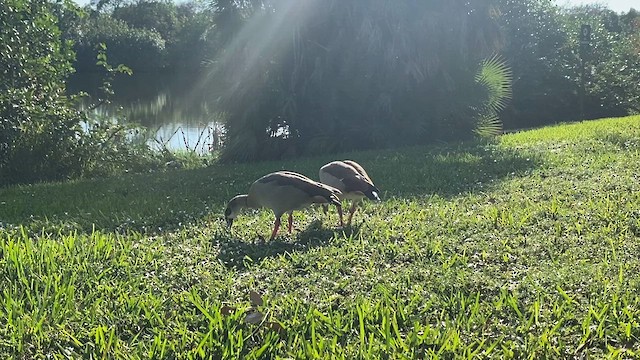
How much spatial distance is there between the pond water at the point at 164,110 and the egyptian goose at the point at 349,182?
314 inches

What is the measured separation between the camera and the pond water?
13852 mm

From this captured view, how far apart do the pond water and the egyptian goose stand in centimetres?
797

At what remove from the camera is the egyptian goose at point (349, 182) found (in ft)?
16.5

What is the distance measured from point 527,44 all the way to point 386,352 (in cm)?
1994

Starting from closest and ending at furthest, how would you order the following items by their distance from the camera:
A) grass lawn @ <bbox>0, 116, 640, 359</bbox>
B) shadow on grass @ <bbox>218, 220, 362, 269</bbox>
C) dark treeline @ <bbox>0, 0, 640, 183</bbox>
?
grass lawn @ <bbox>0, 116, 640, 359</bbox>, shadow on grass @ <bbox>218, 220, 362, 269</bbox>, dark treeline @ <bbox>0, 0, 640, 183</bbox>

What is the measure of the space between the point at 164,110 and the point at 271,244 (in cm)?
2071

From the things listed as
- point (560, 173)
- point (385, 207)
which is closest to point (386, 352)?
point (385, 207)

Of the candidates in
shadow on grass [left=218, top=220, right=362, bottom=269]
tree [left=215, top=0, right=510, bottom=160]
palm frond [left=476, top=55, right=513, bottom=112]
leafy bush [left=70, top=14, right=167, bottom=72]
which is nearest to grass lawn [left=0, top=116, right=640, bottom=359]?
shadow on grass [left=218, top=220, right=362, bottom=269]

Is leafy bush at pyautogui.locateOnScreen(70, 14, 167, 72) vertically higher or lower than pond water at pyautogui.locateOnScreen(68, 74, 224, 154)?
higher

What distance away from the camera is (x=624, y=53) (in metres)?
22.1

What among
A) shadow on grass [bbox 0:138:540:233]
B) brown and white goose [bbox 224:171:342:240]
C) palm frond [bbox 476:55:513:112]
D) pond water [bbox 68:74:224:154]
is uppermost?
palm frond [bbox 476:55:513:112]

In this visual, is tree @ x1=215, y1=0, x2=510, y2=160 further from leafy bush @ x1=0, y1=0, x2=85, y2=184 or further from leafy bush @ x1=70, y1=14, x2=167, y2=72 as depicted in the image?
leafy bush @ x1=70, y1=14, x2=167, y2=72

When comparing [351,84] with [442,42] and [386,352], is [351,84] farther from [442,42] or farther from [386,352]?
[386,352]

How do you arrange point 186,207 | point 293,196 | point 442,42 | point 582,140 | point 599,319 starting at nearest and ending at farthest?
point 599,319
point 293,196
point 186,207
point 582,140
point 442,42
